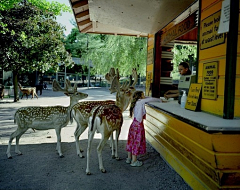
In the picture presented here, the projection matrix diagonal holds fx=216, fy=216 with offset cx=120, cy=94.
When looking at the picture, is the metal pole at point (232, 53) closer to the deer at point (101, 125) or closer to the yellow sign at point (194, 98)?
the yellow sign at point (194, 98)

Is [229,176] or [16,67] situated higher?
[16,67]

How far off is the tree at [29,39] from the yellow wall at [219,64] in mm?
9467

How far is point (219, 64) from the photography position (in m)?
3.04

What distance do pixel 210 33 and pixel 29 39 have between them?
1029 cm

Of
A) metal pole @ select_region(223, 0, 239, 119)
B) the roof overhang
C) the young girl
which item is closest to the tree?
the roof overhang

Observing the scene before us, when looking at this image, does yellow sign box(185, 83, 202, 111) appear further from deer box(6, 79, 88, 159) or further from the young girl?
deer box(6, 79, 88, 159)

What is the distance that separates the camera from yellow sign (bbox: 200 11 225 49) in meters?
3.10

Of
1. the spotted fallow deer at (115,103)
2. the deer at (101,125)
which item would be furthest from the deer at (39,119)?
the deer at (101,125)

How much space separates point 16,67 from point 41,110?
814cm

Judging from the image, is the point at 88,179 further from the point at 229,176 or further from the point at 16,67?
the point at 16,67

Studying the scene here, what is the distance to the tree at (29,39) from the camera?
Result: 1092 cm

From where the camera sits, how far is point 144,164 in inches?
168

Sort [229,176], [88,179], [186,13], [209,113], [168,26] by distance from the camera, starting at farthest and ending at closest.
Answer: [168,26]
[186,13]
[88,179]
[209,113]
[229,176]

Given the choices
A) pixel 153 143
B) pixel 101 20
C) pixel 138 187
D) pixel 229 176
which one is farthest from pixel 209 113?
pixel 101 20
